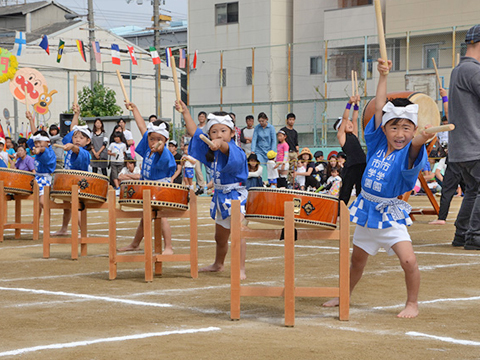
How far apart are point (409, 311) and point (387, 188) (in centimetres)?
87

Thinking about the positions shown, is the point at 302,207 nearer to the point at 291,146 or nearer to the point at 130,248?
the point at 130,248

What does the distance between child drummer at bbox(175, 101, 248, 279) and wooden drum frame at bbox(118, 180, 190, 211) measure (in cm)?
32

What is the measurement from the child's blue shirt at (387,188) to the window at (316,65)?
80.2ft

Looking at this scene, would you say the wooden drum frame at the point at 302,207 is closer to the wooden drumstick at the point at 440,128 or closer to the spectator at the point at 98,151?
the wooden drumstick at the point at 440,128

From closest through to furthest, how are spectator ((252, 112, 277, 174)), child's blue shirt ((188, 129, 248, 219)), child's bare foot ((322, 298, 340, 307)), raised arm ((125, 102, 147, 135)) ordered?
1. child's bare foot ((322, 298, 340, 307))
2. child's blue shirt ((188, 129, 248, 219))
3. raised arm ((125, 102, 147, 135))
4. spectator ((252, 112, 277, 174))

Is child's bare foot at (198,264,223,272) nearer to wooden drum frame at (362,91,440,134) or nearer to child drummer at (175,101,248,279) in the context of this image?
child drummer at (175,101,248,279)

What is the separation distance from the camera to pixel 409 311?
533cm

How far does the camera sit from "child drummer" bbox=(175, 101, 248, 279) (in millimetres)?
7164

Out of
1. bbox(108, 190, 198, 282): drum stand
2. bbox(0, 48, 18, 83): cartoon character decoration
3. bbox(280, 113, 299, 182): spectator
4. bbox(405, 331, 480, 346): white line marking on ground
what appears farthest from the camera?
bbox(0, 48, 18, 83): cartoon character decoration

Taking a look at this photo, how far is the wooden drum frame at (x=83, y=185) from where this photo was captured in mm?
9000

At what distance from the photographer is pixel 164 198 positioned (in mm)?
7324

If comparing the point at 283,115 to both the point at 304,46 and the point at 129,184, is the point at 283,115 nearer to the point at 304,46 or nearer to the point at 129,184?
the point at 304,46

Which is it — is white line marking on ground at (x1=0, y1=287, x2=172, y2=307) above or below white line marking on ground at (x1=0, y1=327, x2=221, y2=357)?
below

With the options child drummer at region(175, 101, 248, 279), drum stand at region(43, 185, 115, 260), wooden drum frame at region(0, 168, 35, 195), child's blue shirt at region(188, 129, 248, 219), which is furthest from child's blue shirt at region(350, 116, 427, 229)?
wooden drum frame at region(0, 168, 35, 195)
